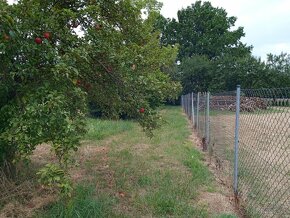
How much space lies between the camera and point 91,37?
4.52 m

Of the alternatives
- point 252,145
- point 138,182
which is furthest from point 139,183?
point 252,145

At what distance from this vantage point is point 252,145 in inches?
250

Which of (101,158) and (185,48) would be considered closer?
(101,158)

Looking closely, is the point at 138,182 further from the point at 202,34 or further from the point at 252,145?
the point at 202,34

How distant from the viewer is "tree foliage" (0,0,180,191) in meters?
3.51

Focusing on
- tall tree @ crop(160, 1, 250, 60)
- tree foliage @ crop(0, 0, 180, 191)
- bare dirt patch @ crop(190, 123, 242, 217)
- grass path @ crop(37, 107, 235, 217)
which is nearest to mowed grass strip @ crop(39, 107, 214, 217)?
grass path @ crop(37, 107, 235, 217)

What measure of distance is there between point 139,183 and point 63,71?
2.64m

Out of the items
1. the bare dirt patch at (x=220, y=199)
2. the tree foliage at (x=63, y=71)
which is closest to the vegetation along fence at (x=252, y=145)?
the bare dirt patch at (x=220, y=199)

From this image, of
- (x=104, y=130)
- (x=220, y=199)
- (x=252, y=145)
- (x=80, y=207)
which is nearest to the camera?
(x=80, y=207)

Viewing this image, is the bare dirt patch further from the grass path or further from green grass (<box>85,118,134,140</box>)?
green grass (<box>85,118,134,140</box>)

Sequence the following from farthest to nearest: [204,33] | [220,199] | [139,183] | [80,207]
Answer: [204,33]
[139,183]
[220,199]
[80,207]

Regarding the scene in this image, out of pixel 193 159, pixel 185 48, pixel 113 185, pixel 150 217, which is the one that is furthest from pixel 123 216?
pixel 185 48

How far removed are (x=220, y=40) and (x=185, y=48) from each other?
187 inches

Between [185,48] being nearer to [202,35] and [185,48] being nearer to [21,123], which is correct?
[202,35]
